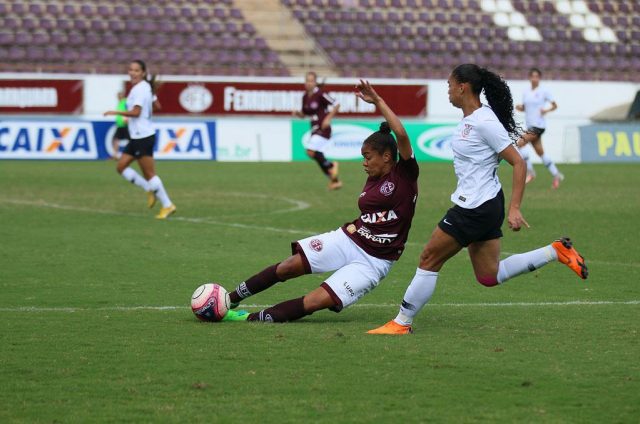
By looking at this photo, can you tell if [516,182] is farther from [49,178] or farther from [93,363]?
[49,178]

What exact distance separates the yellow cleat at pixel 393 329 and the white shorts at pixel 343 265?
0.31 meters

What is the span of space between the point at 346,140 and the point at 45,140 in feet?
26.7

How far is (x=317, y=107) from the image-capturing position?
75.2 ft

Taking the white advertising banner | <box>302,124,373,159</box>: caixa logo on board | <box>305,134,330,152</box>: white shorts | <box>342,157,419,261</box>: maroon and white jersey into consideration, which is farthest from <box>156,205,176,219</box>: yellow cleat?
<box>302,124,373,159</box>: caixa logo on board

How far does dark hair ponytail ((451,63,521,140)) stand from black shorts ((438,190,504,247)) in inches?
22.9

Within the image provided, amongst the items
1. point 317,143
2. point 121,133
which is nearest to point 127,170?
point 317,143

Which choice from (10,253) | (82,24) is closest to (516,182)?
(10,253)

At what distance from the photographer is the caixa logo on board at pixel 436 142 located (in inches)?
1283

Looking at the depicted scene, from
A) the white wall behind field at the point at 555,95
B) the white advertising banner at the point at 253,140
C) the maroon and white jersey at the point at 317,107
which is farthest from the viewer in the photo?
the white wall behind field at the point at 555,95

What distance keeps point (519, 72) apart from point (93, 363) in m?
32.7

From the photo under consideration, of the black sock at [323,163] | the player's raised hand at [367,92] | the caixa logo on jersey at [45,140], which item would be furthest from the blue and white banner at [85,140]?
the player's raised hand at [367,92]

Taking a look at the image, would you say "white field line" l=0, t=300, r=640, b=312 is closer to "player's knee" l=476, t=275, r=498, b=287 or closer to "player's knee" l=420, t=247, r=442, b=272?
"player's knee" l=476, t=275, r=498, b=287

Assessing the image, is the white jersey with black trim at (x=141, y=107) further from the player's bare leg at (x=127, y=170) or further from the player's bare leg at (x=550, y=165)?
the player's bare leg at (x=550, y=165)

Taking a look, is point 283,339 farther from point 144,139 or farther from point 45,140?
point 45,140
